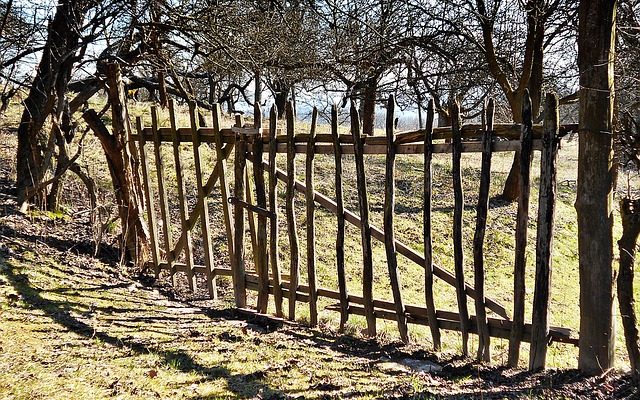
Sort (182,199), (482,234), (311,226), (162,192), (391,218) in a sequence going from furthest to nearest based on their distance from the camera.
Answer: (162,192) < (182,199) < (311,226) < (391,218) < (482,234)

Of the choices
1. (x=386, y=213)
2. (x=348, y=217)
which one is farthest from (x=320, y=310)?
(x=386, y=213)

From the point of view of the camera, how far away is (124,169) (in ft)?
19.4

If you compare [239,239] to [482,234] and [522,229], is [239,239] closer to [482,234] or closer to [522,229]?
[482,234]

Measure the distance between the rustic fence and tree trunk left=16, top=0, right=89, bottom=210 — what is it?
1.40 meters

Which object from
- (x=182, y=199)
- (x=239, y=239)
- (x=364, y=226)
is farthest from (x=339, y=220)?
(x=182, y=199)

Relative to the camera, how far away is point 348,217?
4.61 metres

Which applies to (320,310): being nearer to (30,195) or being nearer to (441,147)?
(441,147)

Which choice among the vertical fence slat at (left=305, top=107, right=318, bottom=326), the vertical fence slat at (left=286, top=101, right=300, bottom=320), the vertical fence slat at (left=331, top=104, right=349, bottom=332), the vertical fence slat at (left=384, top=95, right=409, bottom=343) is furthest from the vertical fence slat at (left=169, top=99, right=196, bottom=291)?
the vertical fence slat at (left=384, top=95, right=409, bottom=343)

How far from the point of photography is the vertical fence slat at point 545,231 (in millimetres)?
3395

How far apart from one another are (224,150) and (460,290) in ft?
9.14

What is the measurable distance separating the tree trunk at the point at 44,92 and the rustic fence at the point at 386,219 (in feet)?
4.58

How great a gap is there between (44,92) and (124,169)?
1547 millimetres

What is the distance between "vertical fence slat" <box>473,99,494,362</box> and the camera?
3602mm

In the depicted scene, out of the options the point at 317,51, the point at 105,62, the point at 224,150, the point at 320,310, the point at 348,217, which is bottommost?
the point at 320,310
